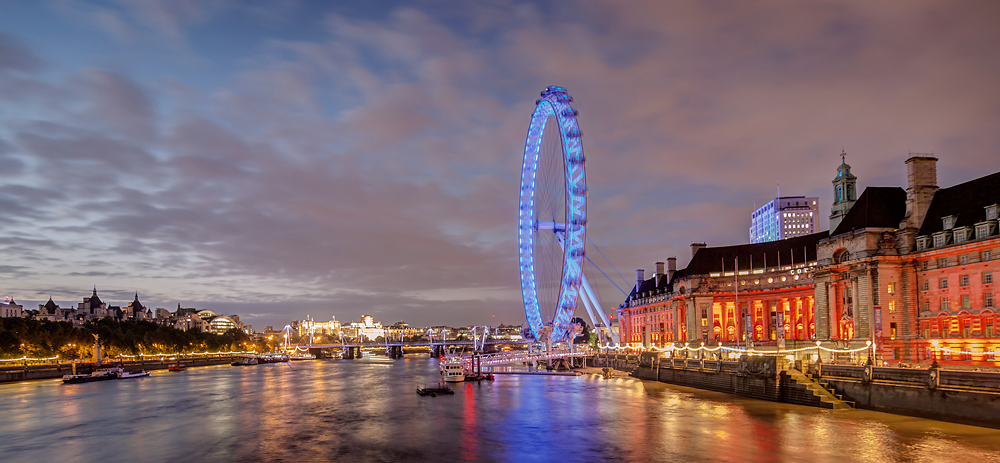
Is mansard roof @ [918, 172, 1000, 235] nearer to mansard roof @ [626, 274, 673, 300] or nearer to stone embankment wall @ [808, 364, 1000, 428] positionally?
stone embankment wall @ [808, 364, 1000, 428]

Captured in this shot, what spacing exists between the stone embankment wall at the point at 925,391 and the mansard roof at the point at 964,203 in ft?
71.9

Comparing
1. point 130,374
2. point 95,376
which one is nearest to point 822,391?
point 95,376

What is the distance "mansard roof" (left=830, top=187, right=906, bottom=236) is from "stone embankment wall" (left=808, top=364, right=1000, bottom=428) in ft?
79.6

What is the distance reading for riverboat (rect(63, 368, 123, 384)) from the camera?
106 m

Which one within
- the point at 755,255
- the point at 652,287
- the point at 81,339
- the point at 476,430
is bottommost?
the point at 476,430

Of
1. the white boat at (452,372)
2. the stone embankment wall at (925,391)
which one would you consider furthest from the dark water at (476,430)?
the white boat at (452,372)

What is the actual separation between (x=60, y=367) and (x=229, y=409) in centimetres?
7583

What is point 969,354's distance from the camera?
202 ft

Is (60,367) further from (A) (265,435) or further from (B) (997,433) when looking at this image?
(B) (997,433)

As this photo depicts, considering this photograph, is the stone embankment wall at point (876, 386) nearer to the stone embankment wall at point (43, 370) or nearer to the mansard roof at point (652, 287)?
the mansard roof at point (652, 287)

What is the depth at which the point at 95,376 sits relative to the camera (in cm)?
11300

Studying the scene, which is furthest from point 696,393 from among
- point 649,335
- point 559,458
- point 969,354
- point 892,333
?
point 649,335

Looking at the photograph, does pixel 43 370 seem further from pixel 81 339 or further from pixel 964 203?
pixel 964 203

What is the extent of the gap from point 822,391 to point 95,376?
10785 cm
